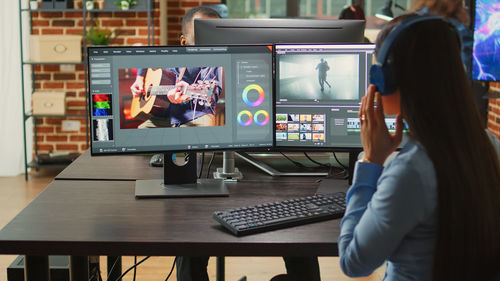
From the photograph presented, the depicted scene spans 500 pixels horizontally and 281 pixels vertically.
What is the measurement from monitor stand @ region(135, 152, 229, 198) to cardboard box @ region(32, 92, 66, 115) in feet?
10.4

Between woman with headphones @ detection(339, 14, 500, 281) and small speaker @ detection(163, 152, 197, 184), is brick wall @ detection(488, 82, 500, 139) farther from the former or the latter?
woman with headphones @ detection(339, 14, 500, 281)

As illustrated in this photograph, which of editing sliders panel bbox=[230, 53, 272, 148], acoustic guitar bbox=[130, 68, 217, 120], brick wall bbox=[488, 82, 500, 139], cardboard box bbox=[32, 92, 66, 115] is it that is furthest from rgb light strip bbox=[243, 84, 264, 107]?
cardboard box bbox=[32, 92, 66, 115]

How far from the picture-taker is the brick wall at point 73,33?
16.7ft

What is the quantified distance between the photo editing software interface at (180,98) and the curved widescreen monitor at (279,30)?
1.12ft

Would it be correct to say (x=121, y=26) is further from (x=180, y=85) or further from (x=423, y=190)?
(x=423, y=190)

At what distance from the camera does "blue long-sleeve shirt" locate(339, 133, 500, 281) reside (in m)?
1.19

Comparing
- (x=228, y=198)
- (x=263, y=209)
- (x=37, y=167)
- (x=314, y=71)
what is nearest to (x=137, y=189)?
(x=228, y=198)

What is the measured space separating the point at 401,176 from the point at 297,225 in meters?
0.53

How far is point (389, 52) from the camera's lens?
123cm

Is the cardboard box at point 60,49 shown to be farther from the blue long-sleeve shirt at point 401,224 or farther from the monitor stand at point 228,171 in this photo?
the blue long-sleeve shirt at point 401,224

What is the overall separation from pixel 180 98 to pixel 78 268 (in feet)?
1.83

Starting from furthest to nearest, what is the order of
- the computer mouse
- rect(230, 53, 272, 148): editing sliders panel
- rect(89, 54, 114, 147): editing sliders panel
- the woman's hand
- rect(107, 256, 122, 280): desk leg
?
rect(107, 256, 122, 280): desk leg
the computer mouse
rect(230, 53, 272, 148): editing sliders panel
rect(89, 54, 114, 147): editing sliders panel
the woman's hand

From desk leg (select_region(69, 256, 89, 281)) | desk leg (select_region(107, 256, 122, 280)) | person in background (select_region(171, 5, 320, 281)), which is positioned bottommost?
desk leg (select_region(107, 256, 122, 280))

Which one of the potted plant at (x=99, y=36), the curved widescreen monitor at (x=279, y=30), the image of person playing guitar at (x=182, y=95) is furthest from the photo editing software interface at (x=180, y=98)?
the potted plant at (x=99, y=36)
